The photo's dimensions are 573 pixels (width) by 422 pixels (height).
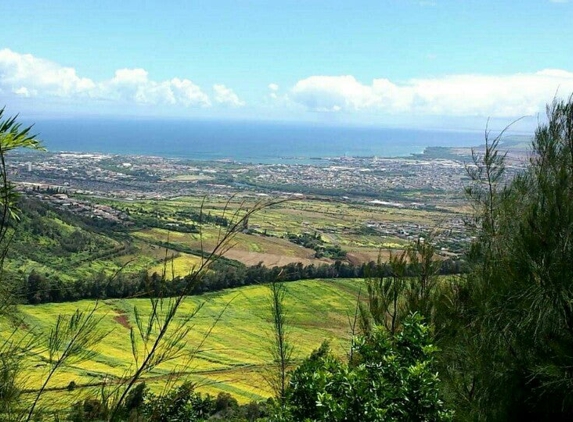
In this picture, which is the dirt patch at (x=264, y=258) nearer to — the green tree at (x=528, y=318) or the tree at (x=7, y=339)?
the green tree at (x=528, y=318)

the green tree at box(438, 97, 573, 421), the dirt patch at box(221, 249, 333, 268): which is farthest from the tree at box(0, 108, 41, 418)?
the dirt patch at box(221, 249, 333, 268)

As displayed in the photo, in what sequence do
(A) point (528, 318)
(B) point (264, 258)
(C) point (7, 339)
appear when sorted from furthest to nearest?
(B) point (264, 258), (A) point (528, 318), (C) point (7, 339)

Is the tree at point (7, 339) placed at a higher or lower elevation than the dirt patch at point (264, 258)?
higher

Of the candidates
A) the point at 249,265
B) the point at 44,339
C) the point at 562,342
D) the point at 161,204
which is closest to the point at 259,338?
the point at 249,265

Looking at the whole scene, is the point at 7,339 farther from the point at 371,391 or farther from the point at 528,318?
the point at 528,318

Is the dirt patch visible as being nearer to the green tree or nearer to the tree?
the green tree

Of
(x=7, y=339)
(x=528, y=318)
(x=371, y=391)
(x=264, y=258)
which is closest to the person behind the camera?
(x=7, y=339)

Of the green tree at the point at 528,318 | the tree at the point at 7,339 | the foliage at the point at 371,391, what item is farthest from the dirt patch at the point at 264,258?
the tree at the point at 7,339

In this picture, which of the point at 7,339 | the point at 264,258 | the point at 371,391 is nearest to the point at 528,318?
the point at 371,391
